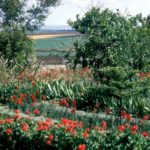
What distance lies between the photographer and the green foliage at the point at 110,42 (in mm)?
18078

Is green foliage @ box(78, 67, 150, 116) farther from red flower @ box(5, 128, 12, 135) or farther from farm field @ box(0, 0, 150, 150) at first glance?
red flower @ box(5, 128, 12, 135)

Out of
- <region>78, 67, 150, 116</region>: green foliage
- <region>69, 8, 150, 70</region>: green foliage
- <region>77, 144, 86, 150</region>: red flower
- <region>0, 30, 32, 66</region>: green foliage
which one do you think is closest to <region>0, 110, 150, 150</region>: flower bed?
<region>77, 144, 86, 150</region>: red flower

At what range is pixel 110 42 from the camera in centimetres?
1817

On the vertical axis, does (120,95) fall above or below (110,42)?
below

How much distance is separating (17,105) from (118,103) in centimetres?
224

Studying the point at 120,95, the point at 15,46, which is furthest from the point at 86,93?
the point at 15,46

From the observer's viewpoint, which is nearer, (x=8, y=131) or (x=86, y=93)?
(x=8, y=131)

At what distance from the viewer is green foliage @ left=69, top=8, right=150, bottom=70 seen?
712 inches

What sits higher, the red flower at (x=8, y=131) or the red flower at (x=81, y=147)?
the red flower at (x=81, y=147)

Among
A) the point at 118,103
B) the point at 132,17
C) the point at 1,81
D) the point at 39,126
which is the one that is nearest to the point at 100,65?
the point at 132,17

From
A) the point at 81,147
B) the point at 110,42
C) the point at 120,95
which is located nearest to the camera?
the point at 81,147

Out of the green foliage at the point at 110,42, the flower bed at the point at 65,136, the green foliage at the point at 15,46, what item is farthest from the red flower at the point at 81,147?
the green foliage at the point at 15,46

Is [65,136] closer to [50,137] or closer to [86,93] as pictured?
[50,137]

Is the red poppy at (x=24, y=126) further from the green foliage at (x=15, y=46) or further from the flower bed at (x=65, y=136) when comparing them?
the green foliage at (x=15, y=46)
